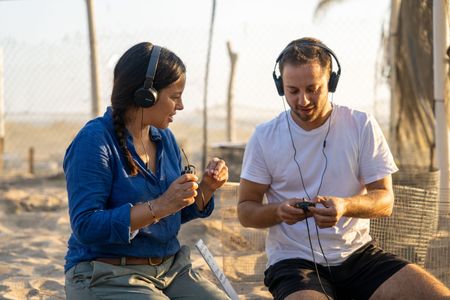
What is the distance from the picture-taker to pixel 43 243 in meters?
7.06

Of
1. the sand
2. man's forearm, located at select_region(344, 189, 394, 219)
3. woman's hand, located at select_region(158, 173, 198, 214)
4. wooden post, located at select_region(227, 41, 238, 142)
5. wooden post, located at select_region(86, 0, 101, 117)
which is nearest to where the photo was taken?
woman's hand, located at select_region(158, 173, 198, 214)

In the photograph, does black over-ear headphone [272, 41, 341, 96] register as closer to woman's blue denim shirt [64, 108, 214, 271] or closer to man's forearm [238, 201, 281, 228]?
man's forearm [238, 201, 281, 228]

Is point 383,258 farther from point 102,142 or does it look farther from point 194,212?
point 102,142

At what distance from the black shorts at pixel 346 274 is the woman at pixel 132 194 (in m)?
0.35

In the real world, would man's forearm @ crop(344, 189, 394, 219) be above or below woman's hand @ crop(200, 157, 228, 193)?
below

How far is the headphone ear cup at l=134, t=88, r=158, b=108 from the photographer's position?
145 inches

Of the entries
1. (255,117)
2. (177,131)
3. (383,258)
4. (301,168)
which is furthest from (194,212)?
(177,131)

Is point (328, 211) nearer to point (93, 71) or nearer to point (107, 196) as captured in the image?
point (107, 196)

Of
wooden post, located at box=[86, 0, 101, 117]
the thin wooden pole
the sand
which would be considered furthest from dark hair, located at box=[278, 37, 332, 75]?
wooden post, located at box=[86, 0, 101, 117]

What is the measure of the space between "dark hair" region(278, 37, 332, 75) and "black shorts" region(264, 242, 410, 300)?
918 mm

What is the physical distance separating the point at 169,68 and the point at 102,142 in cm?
43

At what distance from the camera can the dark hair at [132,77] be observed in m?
3.75

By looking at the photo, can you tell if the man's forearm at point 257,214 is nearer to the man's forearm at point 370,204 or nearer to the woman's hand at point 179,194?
the man's forearm at point 370,204

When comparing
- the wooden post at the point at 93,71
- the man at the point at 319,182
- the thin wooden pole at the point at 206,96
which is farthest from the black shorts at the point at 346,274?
the wooden post at the point at 93,71
